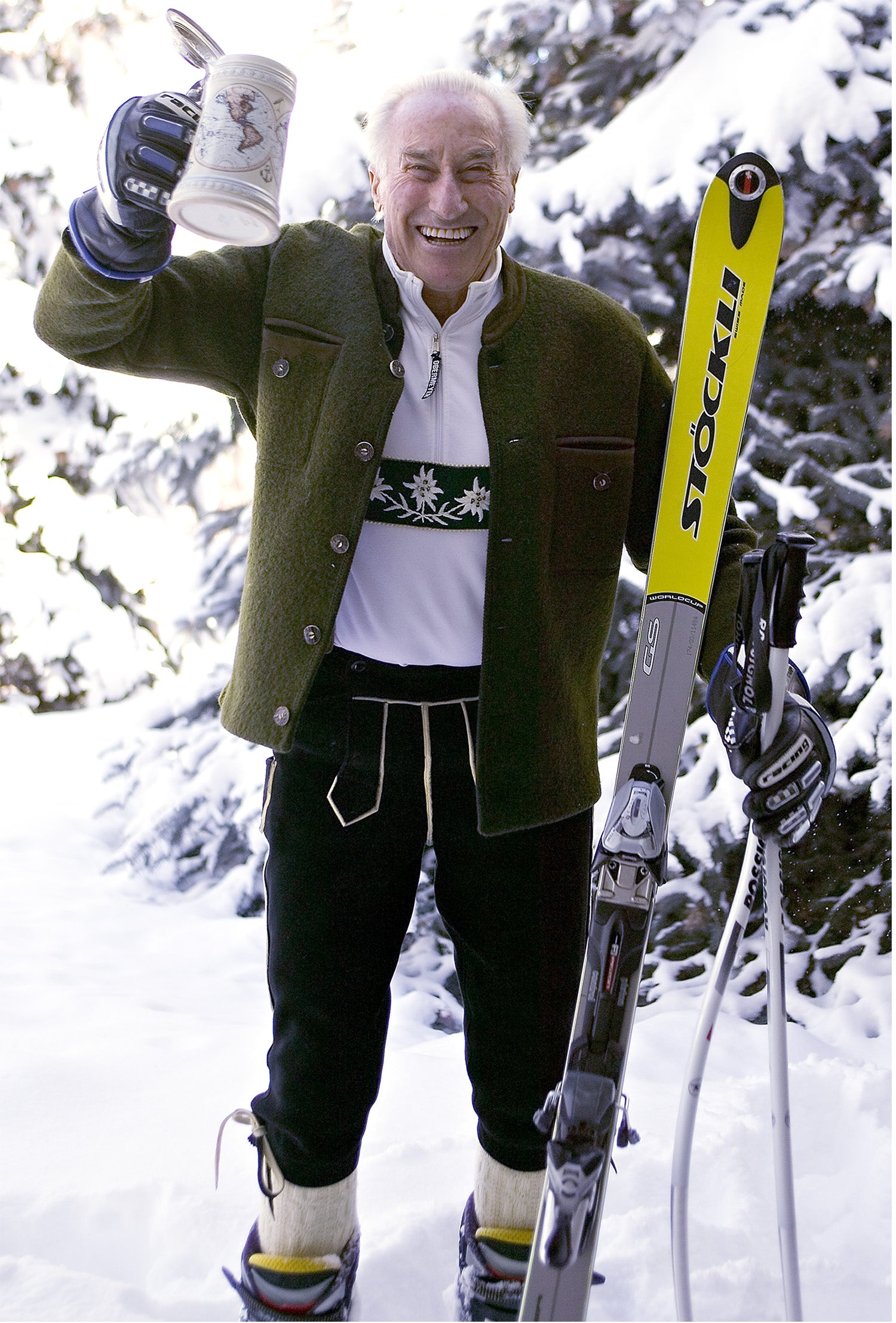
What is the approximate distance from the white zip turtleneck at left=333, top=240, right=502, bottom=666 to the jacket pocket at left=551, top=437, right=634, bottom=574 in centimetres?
11

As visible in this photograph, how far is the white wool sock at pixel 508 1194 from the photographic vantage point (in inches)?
60.2

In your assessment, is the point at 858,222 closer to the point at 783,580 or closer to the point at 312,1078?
the point at 783,580

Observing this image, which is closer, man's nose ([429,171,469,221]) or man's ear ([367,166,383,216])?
man's nose ([429,171,469,221])

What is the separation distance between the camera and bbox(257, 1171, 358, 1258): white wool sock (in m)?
1.48

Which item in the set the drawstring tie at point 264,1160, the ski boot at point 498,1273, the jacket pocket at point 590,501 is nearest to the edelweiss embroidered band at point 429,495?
the jacket pocket at point 590,501

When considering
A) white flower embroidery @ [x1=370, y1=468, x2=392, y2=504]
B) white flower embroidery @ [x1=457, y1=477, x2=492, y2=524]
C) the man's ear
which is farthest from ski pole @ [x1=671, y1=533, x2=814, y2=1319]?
the man's ear

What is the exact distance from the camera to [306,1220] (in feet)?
4.87

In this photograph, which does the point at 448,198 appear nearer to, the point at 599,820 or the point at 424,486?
the point at 424,486

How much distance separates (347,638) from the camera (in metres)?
1.38

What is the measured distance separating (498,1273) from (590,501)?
1144 millimetres

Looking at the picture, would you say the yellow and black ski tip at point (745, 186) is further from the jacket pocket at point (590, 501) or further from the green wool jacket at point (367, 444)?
the jacket pocket at point (590, 501)

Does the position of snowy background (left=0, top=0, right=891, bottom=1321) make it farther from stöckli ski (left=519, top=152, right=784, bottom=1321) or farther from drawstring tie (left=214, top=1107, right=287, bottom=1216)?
stöckli ski (left=519, top=152, right=784, bottom=1321)

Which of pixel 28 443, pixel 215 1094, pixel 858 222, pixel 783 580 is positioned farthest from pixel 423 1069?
pixel 28 443

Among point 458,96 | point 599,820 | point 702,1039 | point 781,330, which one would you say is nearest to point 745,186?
point 458,96
